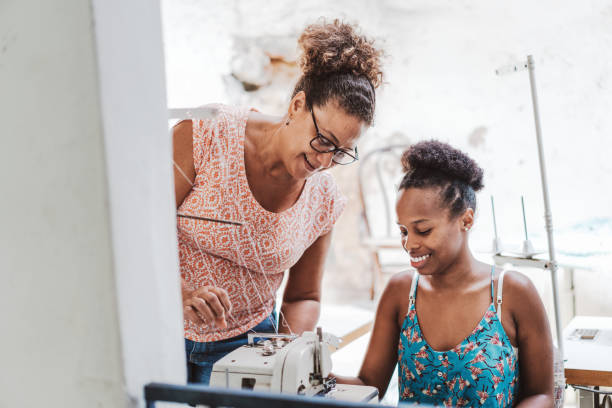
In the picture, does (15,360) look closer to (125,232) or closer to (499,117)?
(125,232)

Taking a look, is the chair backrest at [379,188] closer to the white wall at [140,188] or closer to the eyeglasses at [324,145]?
the eyeglasses at [324,145]

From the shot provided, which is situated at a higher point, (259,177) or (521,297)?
(259,177)

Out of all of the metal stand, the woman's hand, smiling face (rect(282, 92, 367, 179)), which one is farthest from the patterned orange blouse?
the metal stand

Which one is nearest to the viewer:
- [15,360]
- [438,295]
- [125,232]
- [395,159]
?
[125,232]

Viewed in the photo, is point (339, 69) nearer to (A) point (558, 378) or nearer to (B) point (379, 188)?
(A) point (558, 378)

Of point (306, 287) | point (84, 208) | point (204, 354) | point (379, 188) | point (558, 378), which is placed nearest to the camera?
point (84, 208)

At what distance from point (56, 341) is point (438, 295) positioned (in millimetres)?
1117

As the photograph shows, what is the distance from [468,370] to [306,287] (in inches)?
20.9

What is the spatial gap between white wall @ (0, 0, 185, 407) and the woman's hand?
0.32 meters

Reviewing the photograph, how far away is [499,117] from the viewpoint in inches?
169

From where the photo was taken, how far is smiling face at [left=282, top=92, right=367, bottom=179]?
157 cm

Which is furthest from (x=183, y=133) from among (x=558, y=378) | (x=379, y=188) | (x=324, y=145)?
(x=379, y=188)

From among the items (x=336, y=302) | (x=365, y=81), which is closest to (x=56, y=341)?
(x=365, y=81)

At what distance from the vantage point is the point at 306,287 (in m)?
1.91
